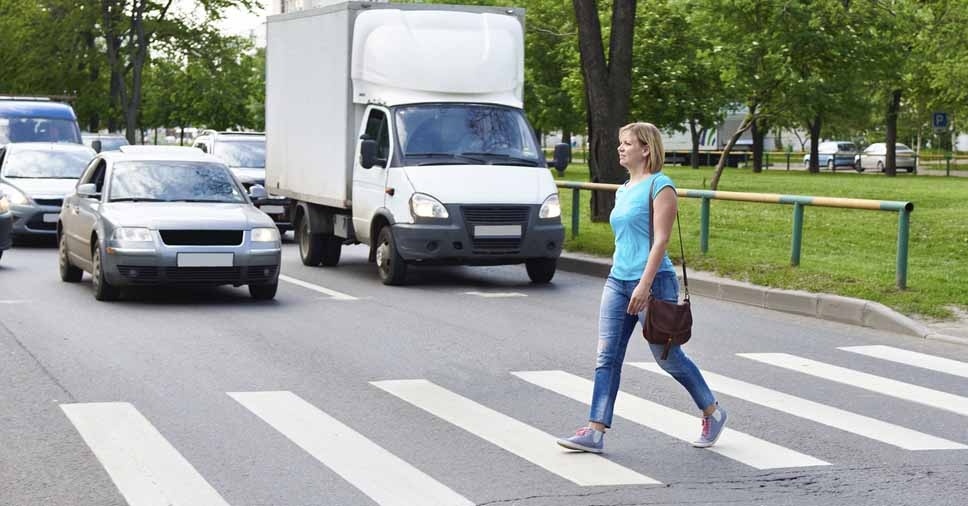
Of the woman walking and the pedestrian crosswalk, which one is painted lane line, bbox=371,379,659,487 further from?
the woman walking

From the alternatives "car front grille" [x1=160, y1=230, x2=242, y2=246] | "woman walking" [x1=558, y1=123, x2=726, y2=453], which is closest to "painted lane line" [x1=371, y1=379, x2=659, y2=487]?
"woman walking" [x1=558, y1=123, x2=726, y2=453]

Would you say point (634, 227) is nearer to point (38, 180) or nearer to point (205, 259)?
point (205, 259)

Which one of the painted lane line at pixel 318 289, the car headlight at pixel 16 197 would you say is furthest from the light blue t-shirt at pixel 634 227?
the car headlight at pixel 16 197

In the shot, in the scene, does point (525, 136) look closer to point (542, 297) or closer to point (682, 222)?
point (542, 297)

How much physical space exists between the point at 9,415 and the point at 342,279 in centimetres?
887

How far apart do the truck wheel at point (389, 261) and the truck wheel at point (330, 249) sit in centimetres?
227

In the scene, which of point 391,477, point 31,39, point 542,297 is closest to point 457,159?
point 542,297

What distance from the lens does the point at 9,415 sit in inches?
323

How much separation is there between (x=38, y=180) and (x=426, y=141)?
29.5 feet

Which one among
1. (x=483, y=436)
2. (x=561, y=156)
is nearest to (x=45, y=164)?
(x=561, y=156)

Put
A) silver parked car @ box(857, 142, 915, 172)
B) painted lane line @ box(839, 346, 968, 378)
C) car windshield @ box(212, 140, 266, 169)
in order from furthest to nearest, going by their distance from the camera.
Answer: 1. silver parked car @ box(857, 142, 915, 172)
2. car windshield @ box(212, 140, 266, 169)
3. painted lane line @ box(839, 346, 968, 378)

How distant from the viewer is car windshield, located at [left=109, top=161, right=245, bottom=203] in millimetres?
14898

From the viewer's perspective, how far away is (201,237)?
549 inches

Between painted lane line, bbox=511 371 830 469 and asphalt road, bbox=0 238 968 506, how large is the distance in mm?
24
